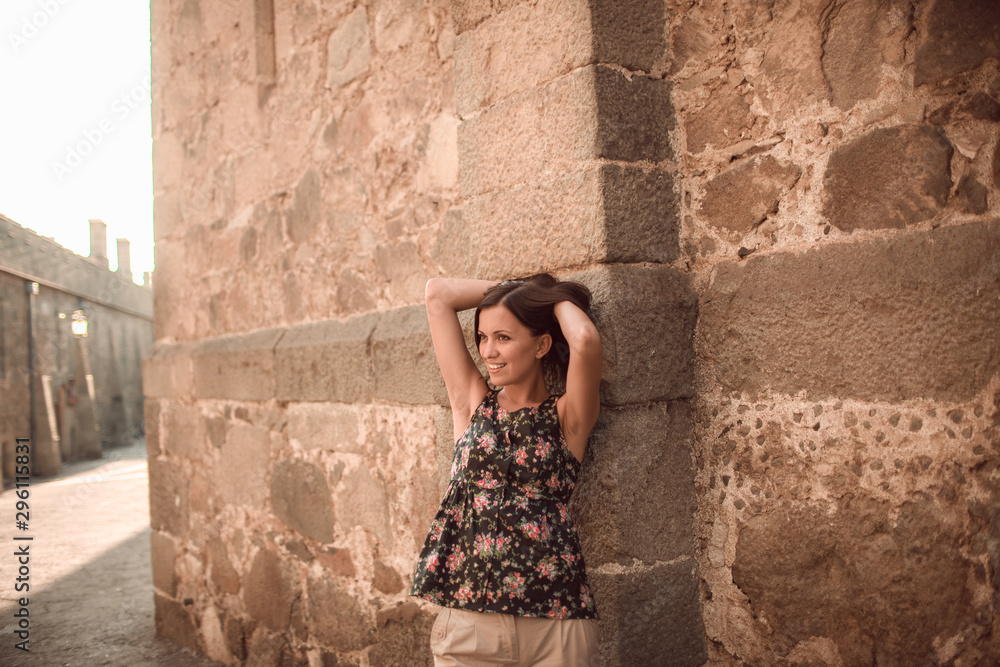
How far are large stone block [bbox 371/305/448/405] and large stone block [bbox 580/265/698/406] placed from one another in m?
0.67

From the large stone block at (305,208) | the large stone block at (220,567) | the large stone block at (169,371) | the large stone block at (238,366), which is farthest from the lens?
the large stone block at (169,371)

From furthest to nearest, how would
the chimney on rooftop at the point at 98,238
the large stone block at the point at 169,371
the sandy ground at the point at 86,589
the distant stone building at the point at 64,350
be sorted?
1. the chimney on rooftop at the point at 98,238
2. the distant stone building at the point at 64,350
3. the large stone block at the point at 169,371
4. the sandy ground at the point at 86,589

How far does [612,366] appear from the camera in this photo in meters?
1.67

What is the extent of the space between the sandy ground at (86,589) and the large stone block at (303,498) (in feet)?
4.02

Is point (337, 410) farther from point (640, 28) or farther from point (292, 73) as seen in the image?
point (640, 28)

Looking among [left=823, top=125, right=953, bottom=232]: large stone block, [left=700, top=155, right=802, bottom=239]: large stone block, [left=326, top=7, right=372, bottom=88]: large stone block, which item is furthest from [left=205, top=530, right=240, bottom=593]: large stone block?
[left=823, top=125, right=953, bottom=232]: large stone block

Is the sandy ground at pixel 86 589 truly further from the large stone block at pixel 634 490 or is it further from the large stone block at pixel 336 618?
the large stone block at pixel 634 490

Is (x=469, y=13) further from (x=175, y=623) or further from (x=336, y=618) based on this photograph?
(x=175, y=623)

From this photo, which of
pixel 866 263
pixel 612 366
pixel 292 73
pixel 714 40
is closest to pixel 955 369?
pixel 866 263

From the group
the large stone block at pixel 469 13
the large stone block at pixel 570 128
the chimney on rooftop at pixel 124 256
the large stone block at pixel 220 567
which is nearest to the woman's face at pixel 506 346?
the large stone block at pixel 570 128

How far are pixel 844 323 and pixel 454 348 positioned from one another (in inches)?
37.8

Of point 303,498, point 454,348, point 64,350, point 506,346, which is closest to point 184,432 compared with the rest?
point 303,498

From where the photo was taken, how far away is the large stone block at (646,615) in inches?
66.0

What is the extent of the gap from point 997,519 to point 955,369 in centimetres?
31
